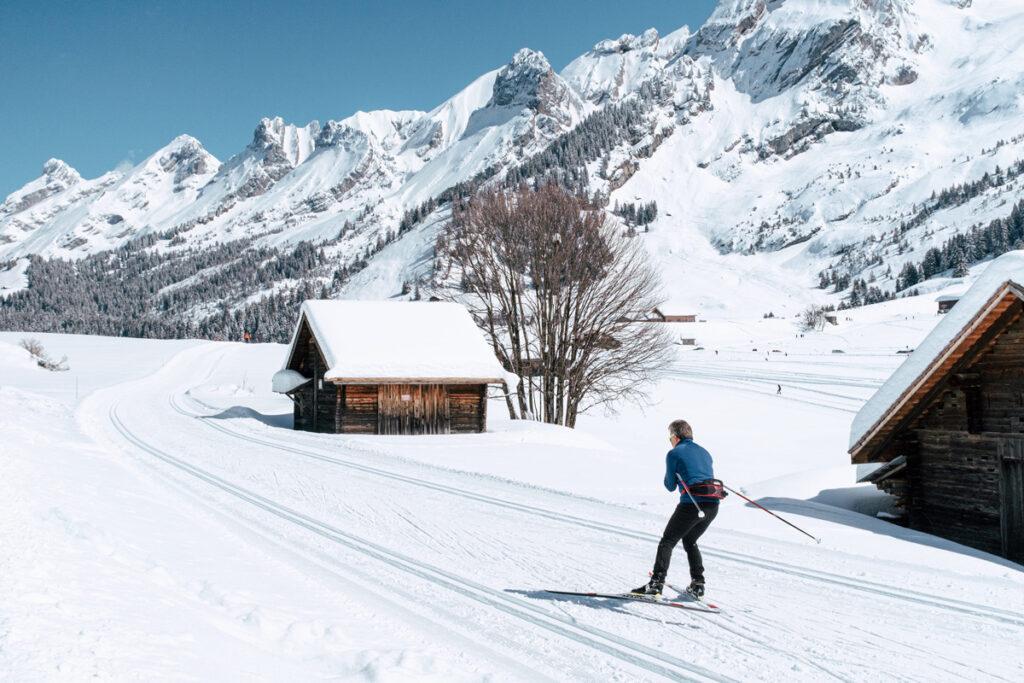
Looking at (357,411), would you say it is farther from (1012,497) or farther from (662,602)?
(662,602)

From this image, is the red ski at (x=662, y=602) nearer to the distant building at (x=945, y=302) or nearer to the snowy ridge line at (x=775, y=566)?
the snowy ridge line at (x=775, y=566)

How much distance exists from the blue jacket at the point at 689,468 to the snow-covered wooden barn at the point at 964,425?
5.70 metres

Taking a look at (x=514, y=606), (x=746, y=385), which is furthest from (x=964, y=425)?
(x=746, y=385)

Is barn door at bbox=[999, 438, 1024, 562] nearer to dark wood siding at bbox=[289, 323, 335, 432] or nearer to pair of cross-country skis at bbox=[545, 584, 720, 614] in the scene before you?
pair of cross-country skis at bbox=[545, 584, 720, 614]

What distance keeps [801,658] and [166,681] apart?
16.9 feet

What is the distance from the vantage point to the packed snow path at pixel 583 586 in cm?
684

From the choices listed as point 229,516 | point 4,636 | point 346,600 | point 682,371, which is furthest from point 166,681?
point 682,371

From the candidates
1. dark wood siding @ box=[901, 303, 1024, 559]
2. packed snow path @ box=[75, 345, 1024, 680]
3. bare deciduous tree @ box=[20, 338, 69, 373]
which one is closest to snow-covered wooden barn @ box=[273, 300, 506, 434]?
packed snow path @ box=[75, 345, 1024, 680]

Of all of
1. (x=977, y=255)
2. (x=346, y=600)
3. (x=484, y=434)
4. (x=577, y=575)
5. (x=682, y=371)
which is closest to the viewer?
(x=346, y=600)

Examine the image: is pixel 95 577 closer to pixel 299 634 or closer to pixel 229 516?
pixel 299 634

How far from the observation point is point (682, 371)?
6738cm

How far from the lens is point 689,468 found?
840 centimetres

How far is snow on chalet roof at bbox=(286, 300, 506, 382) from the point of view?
2694cm

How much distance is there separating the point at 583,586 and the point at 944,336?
7.38m
